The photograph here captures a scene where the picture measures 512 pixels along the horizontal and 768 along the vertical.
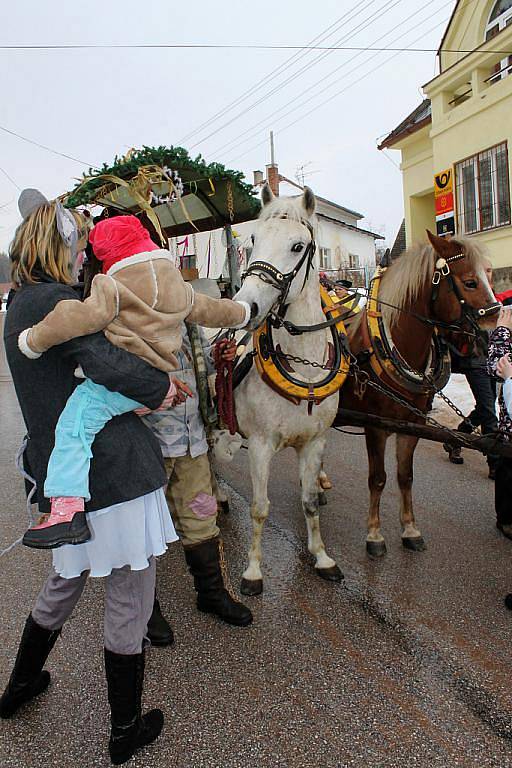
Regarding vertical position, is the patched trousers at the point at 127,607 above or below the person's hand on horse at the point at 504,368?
Answer: below

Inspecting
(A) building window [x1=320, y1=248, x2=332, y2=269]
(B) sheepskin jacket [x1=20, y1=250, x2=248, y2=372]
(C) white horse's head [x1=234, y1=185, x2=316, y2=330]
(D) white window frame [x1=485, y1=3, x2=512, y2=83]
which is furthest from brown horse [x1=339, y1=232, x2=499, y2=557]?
(A) building window [x1=320, y1=248, x2=332, y2=269]

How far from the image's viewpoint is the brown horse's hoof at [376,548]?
3.42 meters

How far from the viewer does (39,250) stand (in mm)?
1754

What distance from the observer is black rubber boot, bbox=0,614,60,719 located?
2.03 m

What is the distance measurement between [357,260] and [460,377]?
69.9 feet

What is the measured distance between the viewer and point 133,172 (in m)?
2.85

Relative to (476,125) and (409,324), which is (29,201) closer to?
(409,324)

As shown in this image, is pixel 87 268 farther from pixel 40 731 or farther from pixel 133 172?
pixel 40 731

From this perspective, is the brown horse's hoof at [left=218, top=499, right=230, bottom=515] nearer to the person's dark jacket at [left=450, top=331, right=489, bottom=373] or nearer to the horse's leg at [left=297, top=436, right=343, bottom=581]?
the horse's leg at [left=297, top=436, right=343, bottom=581]

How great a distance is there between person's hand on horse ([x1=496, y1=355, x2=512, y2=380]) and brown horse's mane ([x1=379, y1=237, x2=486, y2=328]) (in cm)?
81

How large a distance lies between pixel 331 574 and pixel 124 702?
156 centimetres

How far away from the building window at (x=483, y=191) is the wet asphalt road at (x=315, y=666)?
8.14 m

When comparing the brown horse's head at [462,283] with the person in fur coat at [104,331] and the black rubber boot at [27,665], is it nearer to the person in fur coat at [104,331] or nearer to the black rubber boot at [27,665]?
the person in fur coat at [104,331]

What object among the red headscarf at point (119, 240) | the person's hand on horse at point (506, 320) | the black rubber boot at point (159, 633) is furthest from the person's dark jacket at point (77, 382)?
the person's hand on horse at point (506, 320)
